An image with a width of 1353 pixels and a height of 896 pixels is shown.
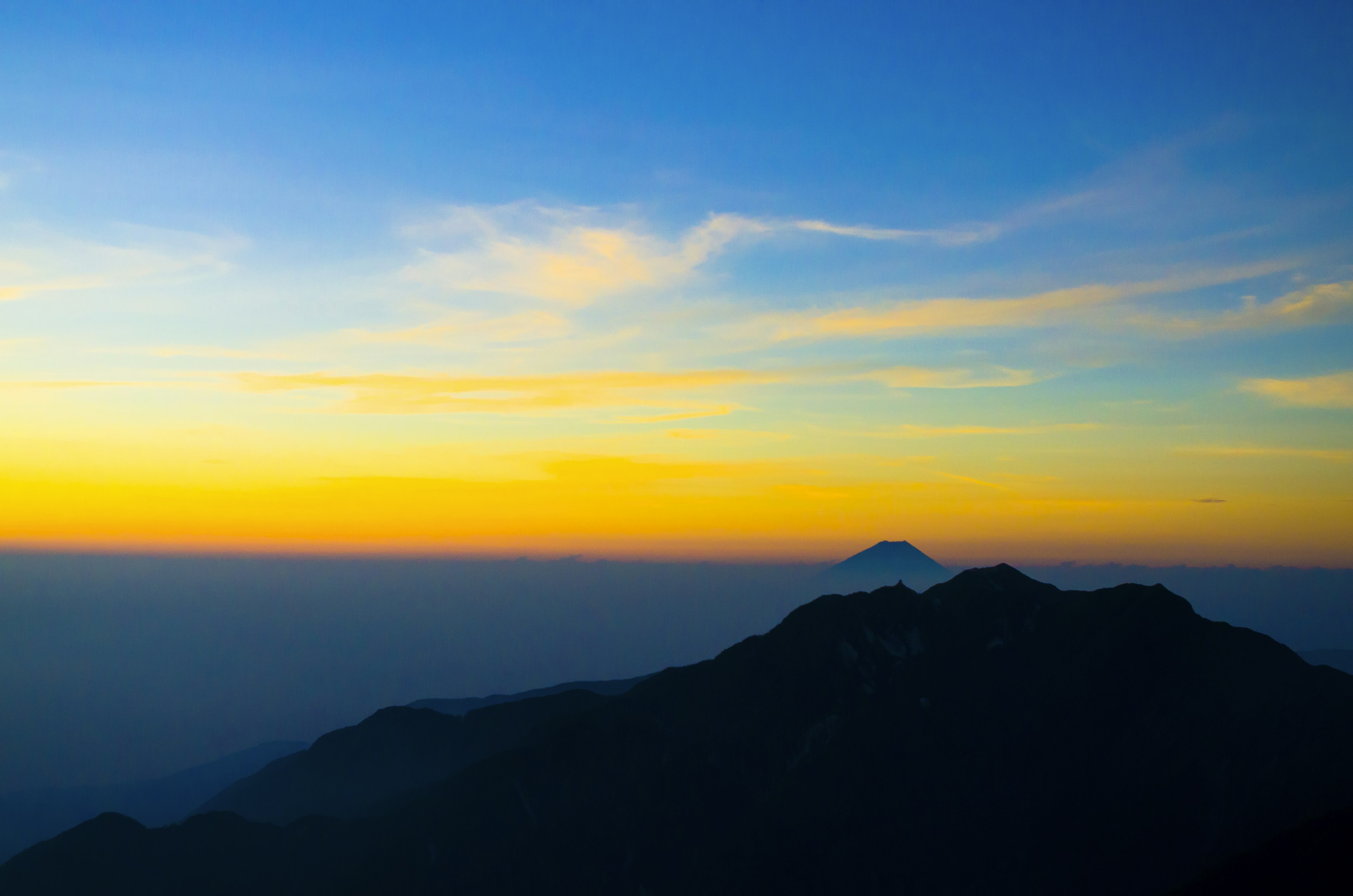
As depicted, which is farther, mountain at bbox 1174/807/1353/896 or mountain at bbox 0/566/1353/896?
mountain at bbox 0/566/1353/896

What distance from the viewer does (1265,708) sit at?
156 meters

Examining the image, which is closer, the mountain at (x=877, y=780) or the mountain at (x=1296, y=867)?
the mountain at (x=1296, y=867)

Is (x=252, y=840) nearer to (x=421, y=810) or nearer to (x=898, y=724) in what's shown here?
(x=421, y=810)

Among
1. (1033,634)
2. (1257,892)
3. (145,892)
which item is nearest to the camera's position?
(1257,892)

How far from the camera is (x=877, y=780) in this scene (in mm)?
177750

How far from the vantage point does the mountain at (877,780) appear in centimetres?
15600

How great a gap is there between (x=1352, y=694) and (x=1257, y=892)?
6998 centimetres

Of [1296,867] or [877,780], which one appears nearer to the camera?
[1296,867]

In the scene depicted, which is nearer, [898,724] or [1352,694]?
[1352,694]

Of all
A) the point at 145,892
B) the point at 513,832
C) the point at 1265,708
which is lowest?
the point at 145,892

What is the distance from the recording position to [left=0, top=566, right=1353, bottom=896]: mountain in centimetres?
15600

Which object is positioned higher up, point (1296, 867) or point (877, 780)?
point (1296, 867)

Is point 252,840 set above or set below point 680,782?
below

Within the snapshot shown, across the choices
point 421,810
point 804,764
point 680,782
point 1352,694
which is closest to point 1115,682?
point 1352,694
